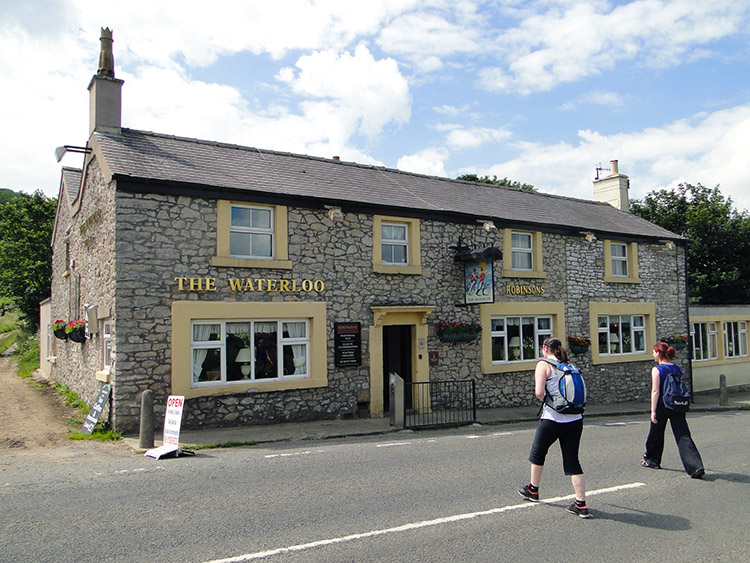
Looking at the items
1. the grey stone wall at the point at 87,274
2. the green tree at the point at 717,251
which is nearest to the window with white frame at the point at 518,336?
the grey stone wall at the point at 87,274

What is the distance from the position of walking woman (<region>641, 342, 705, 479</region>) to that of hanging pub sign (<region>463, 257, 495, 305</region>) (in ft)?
22.1

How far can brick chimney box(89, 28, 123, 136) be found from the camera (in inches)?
523

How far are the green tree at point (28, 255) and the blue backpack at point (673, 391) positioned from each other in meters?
31.3

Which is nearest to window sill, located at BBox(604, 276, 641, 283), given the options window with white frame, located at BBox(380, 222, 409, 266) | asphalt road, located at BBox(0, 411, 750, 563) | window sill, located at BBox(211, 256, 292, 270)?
window with white frame, located at BBox(380, 222, 409, 266)

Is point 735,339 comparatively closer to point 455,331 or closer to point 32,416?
point 455,331

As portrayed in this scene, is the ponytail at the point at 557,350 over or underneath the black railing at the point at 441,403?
over

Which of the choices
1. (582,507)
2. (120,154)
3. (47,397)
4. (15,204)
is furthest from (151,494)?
(15,204)

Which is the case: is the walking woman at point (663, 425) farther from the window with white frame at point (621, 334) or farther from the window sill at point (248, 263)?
the window with white frame at point (621, 334)

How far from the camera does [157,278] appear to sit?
11.7 m

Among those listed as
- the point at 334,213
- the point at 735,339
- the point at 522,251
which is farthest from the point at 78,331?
the point at 735,339

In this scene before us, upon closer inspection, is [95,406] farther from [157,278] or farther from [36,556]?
[36,556]

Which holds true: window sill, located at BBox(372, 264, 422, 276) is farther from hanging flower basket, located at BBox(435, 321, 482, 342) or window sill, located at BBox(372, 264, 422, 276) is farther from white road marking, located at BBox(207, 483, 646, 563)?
white road marking, located at BBox(207, 483, 646, 563)

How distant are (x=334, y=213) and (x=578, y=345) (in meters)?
9.25

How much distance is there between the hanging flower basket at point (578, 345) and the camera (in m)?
18.1
